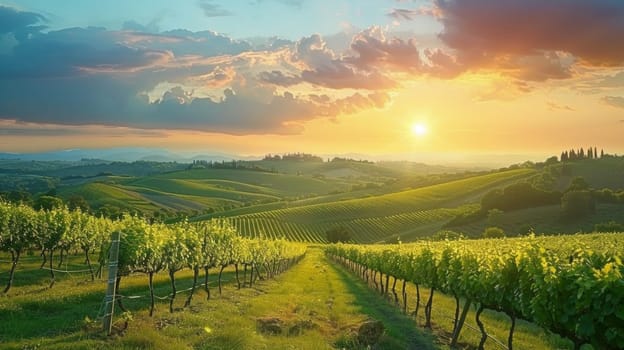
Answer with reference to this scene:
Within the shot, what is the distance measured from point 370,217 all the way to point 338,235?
59.9 ft

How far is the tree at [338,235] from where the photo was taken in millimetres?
117125

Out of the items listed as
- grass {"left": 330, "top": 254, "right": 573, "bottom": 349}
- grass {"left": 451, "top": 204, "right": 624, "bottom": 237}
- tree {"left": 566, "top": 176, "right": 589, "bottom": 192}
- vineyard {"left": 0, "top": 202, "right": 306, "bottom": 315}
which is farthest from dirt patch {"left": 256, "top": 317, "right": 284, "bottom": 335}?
tree {"left": 566, "top": 176, "right": 589, "bottom": 192}

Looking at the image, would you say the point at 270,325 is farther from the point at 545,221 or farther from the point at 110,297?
the point at 545,221

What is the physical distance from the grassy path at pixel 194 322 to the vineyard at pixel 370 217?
88.4 meters

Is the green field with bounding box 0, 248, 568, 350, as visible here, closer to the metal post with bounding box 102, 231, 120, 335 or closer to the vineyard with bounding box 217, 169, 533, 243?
the metal post with bounding box 102, 231, 120, 335

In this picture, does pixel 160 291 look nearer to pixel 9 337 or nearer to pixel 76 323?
pixel 76 323

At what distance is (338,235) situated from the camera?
118000mm

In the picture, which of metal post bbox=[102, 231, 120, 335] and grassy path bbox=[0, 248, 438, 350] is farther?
metal post bbox=[102, 231, 120, 335]

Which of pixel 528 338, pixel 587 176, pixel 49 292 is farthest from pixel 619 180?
pixel 49 292

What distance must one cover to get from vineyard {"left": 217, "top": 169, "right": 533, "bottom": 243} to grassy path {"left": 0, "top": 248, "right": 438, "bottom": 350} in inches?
3479

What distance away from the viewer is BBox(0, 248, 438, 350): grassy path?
1444cm

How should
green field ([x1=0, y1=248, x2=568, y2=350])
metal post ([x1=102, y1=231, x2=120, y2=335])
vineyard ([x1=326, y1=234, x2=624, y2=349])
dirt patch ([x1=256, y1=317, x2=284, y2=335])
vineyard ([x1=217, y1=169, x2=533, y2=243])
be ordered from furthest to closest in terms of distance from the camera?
vineyard ([x1=217, y1=169, x2=533, y2=243]) < dirt patch ([x1=256, y1=317, x2=284, y2=335]) < metal post ([x1=102, y1=231, x2=120, y2=335]) < green field ([x1=0, y1=248, x2=568, y2=350]) < vineyard ([x1=326, y1=234, x2=624, y2=349])

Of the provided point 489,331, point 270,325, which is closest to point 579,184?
point 489,331

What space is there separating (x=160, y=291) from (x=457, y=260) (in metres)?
17.0
